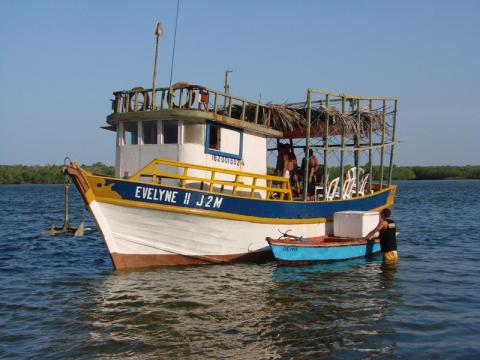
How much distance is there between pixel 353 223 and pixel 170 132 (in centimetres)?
594

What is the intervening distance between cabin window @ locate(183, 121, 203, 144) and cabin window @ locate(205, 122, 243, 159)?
7.6 inches

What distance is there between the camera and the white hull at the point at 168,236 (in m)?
12.2

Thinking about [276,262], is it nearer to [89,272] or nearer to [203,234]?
[203,234]

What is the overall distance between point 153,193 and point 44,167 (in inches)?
4029

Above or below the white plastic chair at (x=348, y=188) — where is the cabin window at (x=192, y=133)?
above

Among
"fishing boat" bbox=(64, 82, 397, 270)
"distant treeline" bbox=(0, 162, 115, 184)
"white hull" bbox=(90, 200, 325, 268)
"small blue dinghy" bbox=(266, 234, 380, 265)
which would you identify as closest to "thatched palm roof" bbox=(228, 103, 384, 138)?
"fishing boat" bbox=(64, 82, 397, 270)

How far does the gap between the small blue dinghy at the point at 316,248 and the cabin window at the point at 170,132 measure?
3652 millimetres

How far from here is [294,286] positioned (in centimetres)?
1199

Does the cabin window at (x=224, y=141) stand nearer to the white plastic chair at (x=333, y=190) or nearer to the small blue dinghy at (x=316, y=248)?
the small blue dinghy at (x=316, y=248)

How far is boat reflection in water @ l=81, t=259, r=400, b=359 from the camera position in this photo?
321 inches

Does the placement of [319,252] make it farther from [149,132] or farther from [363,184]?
[149,132]

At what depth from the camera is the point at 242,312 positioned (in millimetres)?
9898

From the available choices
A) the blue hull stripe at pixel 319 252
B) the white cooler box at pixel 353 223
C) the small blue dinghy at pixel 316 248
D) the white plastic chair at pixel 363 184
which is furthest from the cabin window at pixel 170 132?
the white plastic chair at pixel 363 184

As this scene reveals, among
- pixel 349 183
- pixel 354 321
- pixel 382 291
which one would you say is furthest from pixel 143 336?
pixel 349 183
